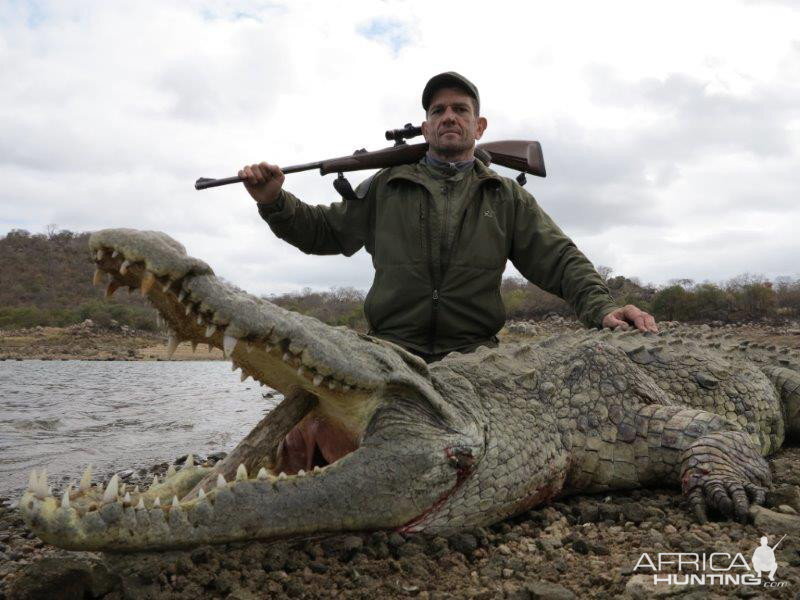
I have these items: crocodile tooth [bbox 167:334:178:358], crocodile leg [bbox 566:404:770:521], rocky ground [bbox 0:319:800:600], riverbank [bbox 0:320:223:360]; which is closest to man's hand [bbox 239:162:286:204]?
crocodile tooth [bbox 167:334:178:358]

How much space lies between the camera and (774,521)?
8.66ft

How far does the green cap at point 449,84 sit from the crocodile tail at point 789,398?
3.35 m

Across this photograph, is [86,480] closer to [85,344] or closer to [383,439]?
[383,439]

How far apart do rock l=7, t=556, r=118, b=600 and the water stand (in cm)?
256

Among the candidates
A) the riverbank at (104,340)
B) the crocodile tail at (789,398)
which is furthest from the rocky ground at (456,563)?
the riverbank at (104,340)

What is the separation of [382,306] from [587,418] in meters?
1.91

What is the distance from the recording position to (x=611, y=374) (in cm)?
374

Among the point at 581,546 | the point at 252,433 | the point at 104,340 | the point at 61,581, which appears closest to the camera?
the point at 61,581

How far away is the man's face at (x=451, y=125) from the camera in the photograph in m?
5.14

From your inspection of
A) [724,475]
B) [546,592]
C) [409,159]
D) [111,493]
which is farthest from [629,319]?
[111,493]

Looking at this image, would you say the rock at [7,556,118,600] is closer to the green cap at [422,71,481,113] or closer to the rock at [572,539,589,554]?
the rock at [572,539,589,554]

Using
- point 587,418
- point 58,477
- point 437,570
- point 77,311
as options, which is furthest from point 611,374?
point 77,311

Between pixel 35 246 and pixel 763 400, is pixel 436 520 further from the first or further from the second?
pixel 35 246

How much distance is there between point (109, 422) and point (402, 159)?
5.08m
